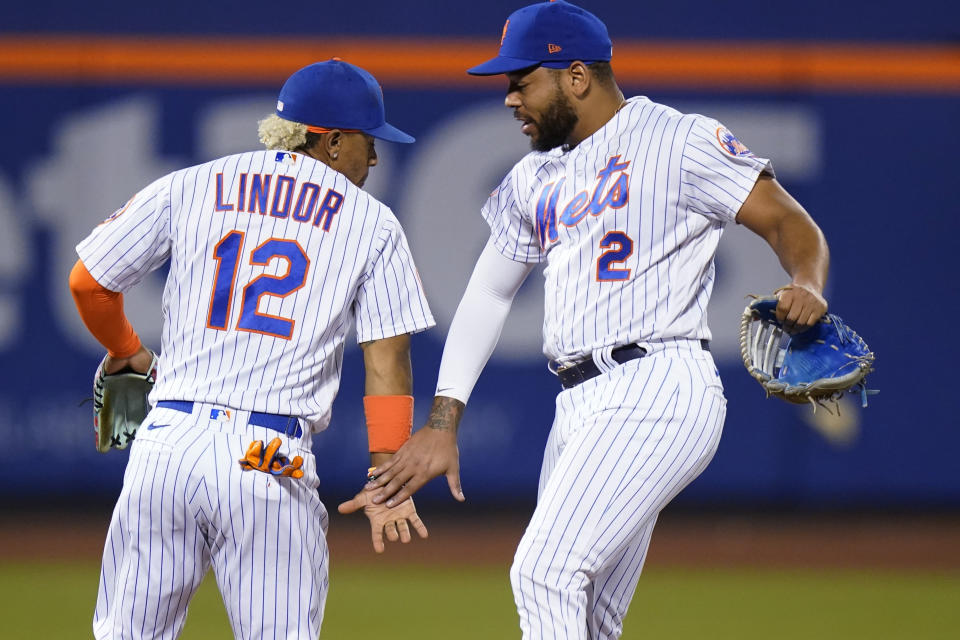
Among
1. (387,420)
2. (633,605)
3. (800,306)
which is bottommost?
(633,605)

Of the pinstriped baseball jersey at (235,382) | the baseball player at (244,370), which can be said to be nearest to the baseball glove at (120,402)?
the baseball player at (244,370)

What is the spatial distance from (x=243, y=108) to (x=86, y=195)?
3.89 ft

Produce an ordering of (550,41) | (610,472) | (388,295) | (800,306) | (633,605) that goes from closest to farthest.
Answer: (800,306)
(610,472)
(388,295)
(550,41)
(633,605)

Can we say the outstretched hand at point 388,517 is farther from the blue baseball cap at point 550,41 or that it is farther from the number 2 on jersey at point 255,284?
the blue baseball cap at point 550,41

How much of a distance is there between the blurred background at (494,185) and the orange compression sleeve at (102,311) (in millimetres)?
4386

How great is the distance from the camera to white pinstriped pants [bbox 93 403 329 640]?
2.94 metres

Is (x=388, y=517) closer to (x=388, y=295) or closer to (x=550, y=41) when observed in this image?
(x=388, y=295)

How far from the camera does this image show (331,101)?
3.35 meters

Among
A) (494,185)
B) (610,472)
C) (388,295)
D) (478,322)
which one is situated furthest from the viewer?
(494,185)

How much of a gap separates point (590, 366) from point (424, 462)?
1.79ft

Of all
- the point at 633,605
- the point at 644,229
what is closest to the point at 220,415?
the point at 644,229

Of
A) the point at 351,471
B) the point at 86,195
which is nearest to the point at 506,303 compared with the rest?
the point at 351,471

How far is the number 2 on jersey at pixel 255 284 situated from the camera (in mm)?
3037

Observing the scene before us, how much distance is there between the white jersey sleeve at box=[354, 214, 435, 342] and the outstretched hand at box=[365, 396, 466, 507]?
0.36 metres
